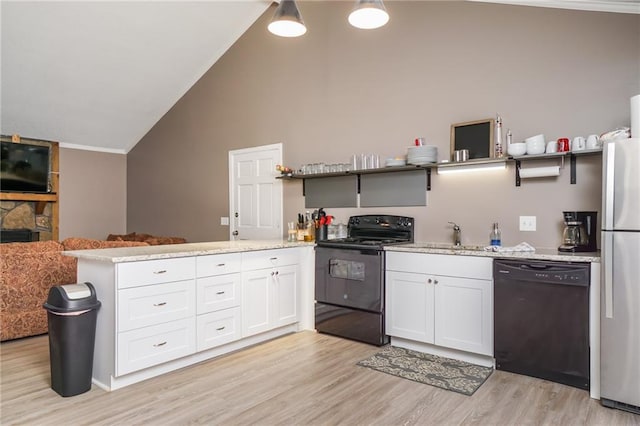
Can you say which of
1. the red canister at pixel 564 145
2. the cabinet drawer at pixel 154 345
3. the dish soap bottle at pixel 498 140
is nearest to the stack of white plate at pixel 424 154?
the dish soap bottle at pixel 498 140

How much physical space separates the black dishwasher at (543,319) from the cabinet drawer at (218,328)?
6.75 feet

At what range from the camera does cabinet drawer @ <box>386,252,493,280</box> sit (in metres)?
3.17

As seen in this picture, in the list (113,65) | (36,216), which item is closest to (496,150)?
(113,65)

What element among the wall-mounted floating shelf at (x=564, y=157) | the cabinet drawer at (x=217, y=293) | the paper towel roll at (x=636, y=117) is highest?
the paper towel roll at (x=636, y=117)

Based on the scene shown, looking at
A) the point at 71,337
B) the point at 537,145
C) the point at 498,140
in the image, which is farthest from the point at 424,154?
the point at 71,337

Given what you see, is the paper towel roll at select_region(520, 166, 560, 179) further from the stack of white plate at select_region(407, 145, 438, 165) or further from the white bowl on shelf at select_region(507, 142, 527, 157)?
the stack of white plate at select_region(407, 145, 438, 165)

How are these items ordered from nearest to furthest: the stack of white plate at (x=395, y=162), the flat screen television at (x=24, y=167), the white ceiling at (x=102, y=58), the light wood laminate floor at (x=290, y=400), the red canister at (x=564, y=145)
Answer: the light wood laminate floor at (x=290, y=400), the red canister at (x=564, y=145), the stack of white plate at (x=395, y=162), the white ceiling at (x=102, y=58), the flat screen television at (x=24, y=167)

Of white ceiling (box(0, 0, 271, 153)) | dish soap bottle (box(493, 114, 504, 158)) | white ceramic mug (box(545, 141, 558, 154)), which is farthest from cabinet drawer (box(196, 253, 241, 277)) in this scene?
white ceiling (box(0, 0, 271, 153))

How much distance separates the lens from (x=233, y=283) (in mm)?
3449

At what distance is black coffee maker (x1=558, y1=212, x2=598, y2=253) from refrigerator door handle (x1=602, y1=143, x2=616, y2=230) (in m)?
0.52

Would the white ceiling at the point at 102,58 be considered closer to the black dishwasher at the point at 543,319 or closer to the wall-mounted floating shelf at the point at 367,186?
the wall-mounted floating shelf at the point at 367,186

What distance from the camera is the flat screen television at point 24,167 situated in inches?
247

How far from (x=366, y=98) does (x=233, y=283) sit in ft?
7.90

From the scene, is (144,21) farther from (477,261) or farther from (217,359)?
(477,261)
